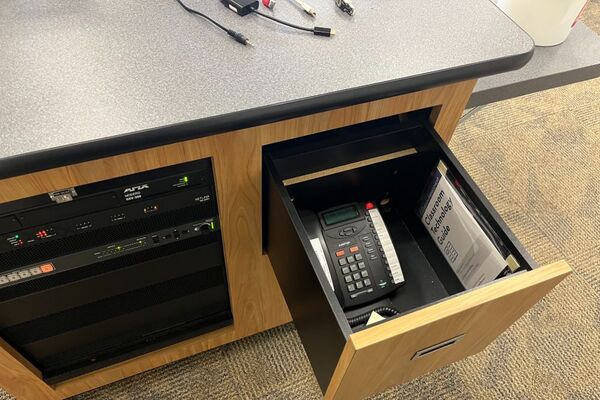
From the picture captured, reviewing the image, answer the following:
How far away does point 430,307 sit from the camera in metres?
0.57

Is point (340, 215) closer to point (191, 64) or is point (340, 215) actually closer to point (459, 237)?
point (459, 237)

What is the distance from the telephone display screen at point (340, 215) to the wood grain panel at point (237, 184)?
128mm

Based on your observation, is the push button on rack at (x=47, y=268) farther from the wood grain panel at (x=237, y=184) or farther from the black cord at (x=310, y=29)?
the black cord at (x=310, y=29)

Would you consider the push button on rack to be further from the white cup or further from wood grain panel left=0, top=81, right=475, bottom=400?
the white cup

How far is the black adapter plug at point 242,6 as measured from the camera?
0.70 meters

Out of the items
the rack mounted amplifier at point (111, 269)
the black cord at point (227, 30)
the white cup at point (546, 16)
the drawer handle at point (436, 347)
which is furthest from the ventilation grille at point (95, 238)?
the white cup at point (546, 16)

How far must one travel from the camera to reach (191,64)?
2.04 ft

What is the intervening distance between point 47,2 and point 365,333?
0.64 m

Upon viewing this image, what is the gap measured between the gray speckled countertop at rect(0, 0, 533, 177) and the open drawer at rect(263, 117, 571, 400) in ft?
0.50

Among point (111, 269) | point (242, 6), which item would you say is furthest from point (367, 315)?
point (242, 6)

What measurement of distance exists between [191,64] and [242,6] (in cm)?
14

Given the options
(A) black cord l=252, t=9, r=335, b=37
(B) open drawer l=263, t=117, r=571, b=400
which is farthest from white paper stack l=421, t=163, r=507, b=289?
(A) black cord l=252, t=9, r=335, b=37

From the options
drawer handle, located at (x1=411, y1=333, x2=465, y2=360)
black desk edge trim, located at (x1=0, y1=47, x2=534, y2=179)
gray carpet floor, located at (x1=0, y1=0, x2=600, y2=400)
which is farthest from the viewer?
gray carpet floor, located at (x1=0, y1=0, x2=600, y2=400)

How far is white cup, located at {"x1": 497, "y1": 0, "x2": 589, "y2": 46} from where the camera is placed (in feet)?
2.96
